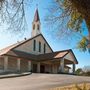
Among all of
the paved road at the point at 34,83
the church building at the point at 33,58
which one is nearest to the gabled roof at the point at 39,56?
the church building at the point at 33,58

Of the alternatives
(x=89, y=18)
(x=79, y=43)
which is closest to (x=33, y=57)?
(x=79, y=43)

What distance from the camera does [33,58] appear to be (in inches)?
1718

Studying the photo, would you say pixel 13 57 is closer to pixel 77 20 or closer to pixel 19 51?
pixel 19 51

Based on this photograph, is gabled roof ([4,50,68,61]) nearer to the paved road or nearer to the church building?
the church building

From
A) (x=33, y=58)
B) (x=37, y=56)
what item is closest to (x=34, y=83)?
(x=33, y=58)

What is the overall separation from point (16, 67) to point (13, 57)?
210cm

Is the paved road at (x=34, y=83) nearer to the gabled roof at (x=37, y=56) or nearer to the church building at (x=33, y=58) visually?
the church building at (x=33, y=58)

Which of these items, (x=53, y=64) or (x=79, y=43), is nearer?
(x=79, y=43)

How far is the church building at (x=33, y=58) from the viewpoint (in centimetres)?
4075

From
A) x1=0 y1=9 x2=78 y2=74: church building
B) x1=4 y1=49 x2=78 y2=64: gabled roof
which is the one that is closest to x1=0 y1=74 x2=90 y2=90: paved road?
x1=0 y1=9 x2=78 y2=74: church building

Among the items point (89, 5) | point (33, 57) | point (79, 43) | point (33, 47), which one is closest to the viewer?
point (89, 5)

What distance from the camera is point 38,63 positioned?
45.2 metres

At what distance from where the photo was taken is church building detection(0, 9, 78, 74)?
40750mm

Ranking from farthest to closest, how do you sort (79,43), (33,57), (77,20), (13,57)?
(33,57)
(13,57)
(79,43)
(77,20)
